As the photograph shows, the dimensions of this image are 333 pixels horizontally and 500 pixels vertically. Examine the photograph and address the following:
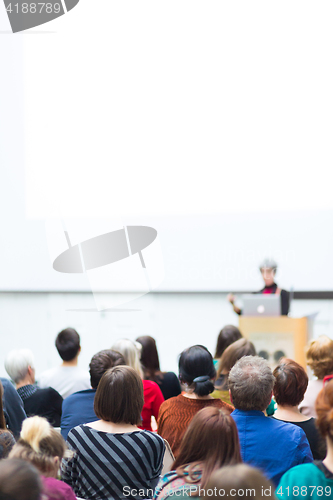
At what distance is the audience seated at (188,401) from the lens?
211cm

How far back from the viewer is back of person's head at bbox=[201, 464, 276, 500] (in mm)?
872

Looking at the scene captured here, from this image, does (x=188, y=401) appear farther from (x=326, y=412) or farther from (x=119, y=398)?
(x=326, y=412)

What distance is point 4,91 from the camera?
5.14m

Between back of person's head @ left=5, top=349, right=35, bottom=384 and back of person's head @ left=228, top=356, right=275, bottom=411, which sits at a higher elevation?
back of person's head @ left=228, top=356, right=275, bottom=411

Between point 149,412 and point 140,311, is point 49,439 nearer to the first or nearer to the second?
point 149,412

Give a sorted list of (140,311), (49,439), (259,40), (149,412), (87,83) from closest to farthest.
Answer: (49,439)
(149,412)
(259,40)
(87,83)
(140,311)

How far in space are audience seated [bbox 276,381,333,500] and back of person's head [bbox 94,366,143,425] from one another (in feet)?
2.14

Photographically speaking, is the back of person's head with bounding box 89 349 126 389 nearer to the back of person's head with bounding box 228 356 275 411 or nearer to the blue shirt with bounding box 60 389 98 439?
the blue shirt with bounding box 60 389 98 439

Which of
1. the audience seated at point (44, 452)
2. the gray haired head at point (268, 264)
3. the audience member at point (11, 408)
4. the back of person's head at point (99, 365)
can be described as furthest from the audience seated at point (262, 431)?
the gray haired head at point (268, 264)

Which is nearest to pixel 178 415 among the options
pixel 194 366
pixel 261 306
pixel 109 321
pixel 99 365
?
pixel 194 366

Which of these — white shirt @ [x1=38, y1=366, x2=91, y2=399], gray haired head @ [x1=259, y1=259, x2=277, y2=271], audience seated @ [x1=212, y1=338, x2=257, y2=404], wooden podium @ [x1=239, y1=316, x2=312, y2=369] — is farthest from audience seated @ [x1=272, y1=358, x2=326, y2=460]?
gray haired head @ [x1=259, y1=259, x2=277, y2=271]

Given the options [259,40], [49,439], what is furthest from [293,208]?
[49,439]

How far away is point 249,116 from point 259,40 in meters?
0.69

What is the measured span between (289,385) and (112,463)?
79 cm
